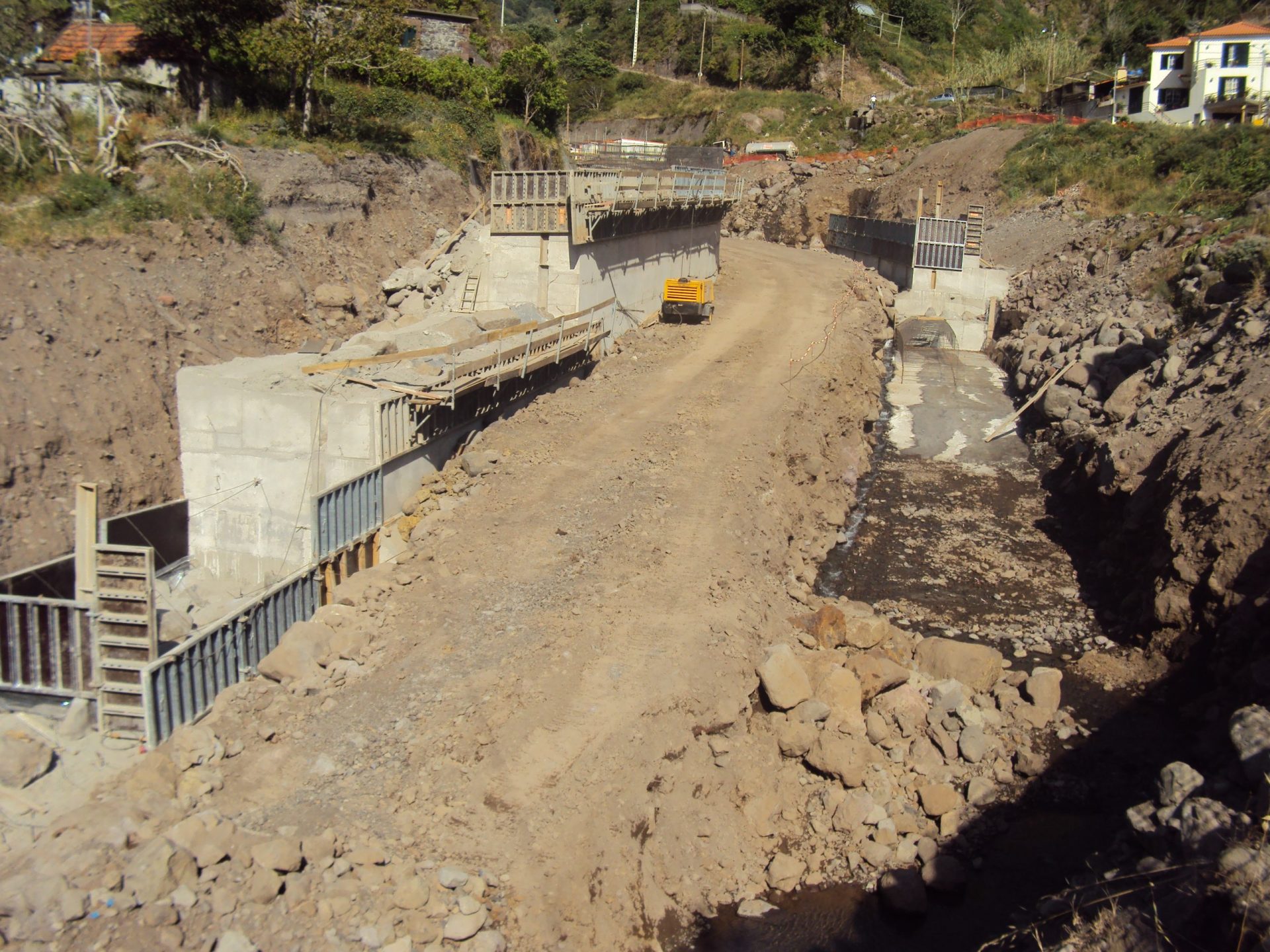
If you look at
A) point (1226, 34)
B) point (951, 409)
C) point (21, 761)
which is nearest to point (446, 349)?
point (21, 761)

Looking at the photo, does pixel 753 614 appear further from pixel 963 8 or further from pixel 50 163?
pixel 963 8

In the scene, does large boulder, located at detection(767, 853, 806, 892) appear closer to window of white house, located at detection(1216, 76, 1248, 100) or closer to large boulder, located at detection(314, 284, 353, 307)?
large boulder, located at detection(314, 284, 353, 307)

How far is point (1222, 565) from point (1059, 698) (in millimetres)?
3341

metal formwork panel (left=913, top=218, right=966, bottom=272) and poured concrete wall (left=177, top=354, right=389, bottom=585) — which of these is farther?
metal formwork panel (left=913, top=218, right=966, bottom=272)

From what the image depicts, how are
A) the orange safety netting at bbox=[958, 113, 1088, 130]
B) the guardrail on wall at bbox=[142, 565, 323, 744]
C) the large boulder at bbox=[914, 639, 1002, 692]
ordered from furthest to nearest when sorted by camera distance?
the orange safety netting at bbox=[958, 113, 1088, 130]
the large boulder at bbox=[914, 639, 1002, 692]
the guardrail on wall at bbox=[142, 565, 323, 744]

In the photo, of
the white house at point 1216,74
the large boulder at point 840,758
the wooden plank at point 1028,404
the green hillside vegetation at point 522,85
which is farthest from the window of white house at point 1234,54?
the large boulder at point 840,758

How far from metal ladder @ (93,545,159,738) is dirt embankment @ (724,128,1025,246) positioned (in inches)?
1723

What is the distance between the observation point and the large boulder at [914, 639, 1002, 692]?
1482cm

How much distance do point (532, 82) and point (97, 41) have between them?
16594mm

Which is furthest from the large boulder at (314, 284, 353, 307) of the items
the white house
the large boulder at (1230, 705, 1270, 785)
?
the white house

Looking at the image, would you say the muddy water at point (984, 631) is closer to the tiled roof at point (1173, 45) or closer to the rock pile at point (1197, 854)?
the rock pile at point (1197, 854)

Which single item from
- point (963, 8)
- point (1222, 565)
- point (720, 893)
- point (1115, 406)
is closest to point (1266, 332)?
point (1115, 406)

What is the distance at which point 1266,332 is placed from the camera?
21.6 meters

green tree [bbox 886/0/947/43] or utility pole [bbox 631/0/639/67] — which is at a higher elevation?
green tree [bbox 886/0/947/43]
